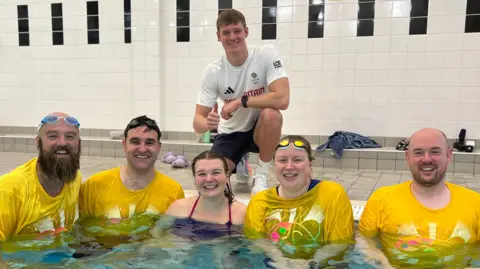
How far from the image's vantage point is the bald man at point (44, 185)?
2230 millimetres

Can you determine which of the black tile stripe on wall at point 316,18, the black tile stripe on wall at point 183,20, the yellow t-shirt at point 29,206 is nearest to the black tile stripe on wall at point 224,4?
the black tile stripe on wall at point 183,20

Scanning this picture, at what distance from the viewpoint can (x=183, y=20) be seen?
7066 mm

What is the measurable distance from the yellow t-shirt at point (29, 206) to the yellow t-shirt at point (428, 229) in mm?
1894

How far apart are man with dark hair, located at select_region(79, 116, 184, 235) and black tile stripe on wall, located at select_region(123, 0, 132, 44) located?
499cm

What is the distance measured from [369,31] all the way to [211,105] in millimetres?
3626

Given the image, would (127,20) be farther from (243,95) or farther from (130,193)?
(130,193)

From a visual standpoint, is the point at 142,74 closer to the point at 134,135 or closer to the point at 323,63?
the point at 323,63

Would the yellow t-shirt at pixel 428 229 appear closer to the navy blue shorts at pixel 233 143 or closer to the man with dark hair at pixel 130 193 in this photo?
the man with dark hair at pixel 130 193

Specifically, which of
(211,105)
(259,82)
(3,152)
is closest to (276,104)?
(259,82)

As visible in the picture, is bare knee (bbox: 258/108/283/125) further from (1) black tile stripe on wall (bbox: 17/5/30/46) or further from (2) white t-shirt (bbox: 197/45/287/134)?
(1) black tile stripe on wall (bbox: 17/5/30/46)

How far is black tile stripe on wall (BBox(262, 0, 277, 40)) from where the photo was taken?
6.64 m

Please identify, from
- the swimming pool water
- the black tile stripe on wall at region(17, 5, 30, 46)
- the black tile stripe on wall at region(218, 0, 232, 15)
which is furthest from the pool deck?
the black tile stripe on wall at region(218, 0, 232, 15)

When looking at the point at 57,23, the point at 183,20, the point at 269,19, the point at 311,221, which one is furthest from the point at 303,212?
the point at 57,23

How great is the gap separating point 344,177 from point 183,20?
3.88 metres
